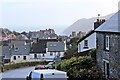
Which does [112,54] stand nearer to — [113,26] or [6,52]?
Answer: [113,26]

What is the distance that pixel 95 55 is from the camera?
2402 centimetres

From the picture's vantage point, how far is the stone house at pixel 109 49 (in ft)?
63.1

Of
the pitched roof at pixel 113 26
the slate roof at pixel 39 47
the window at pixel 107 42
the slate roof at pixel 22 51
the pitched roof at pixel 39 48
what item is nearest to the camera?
the pitched roof at pixel 113 26

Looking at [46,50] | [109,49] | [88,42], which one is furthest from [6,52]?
[109,49]

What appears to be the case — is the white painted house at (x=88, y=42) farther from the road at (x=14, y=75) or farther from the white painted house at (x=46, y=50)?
the white painted house at (x=46, y=50)

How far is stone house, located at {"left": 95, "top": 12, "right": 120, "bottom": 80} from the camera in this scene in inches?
757

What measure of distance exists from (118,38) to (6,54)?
46856 millimetres

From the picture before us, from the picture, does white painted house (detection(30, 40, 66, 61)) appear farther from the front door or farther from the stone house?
the front door

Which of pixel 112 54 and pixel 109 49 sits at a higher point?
pixel 109 49

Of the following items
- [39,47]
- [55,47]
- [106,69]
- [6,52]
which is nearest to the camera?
[106,69]

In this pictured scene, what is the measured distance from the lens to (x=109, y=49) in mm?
20531

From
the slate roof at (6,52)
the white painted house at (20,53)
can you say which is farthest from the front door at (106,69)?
the white painted house at (20,53)

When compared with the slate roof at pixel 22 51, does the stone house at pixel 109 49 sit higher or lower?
higher

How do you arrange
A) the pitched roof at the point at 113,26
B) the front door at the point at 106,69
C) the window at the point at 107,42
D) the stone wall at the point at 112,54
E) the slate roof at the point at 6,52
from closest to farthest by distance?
the stone wall at the point at 112,54
the pitched roof at the point at 113,26
the window at the point at 107,42
the front door at the point at 106,69
the slate roof at the point at 6,52
